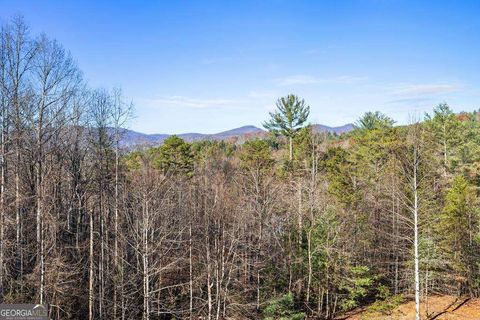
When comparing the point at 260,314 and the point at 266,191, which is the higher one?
the point at 266,191

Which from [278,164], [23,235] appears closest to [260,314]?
[23,235]

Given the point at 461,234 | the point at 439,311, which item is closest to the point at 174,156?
the point at 461,234

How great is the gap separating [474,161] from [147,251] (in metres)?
30.1

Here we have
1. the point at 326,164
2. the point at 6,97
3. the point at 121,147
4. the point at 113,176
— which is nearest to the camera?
the point at 6,97

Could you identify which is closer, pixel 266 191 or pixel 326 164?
pixel 266 191

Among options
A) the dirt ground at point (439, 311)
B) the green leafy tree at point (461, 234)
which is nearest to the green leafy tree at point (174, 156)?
the dirt ground at point (439, 311)

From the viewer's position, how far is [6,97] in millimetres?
15469

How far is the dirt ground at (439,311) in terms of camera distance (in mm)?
20688

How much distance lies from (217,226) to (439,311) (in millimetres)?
13557

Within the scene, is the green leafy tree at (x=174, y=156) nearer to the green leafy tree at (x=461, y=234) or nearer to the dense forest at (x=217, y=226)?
the dense forest at (x=217, y=226)

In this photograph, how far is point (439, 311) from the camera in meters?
21.8

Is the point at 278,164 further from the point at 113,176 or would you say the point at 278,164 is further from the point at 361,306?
the point at 113,176

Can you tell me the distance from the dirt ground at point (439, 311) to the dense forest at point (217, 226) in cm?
76

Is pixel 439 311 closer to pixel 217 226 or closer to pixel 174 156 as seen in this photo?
pixel 217 226
